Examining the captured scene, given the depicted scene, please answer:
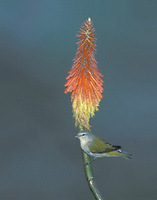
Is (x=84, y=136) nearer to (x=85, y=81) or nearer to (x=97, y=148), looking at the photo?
(x=97, y=148)

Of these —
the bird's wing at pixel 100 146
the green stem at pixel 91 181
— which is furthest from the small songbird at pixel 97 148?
the green stem at pixel 91 181

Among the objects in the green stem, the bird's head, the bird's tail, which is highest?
the bird's head

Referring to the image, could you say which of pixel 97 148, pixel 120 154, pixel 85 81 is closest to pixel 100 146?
pixel 97 148

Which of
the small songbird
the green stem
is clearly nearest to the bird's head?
the small songbird

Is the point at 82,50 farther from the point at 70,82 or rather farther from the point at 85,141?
the point at 85,141

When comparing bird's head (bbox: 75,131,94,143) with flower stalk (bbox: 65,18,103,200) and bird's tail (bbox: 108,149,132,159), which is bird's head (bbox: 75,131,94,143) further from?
bird's tail (bbox: 108,149,132,159)

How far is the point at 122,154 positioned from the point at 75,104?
75cm

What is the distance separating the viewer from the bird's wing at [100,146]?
8.17 ft

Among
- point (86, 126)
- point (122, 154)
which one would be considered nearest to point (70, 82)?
point (86, 126)

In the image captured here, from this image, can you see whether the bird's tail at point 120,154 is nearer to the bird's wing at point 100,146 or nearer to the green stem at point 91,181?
the bird's wing at point 100,146

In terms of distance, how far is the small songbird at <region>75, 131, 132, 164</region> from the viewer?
2344mm

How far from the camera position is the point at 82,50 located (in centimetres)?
242

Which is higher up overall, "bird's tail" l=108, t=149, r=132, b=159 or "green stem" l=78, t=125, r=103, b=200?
"bird's tail" l=108, t=149, r=132, b=159

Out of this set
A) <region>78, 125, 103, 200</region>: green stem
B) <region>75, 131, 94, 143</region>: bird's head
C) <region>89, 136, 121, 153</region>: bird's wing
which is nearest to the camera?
<region>78, 125, 103, 200</region>: green stem
